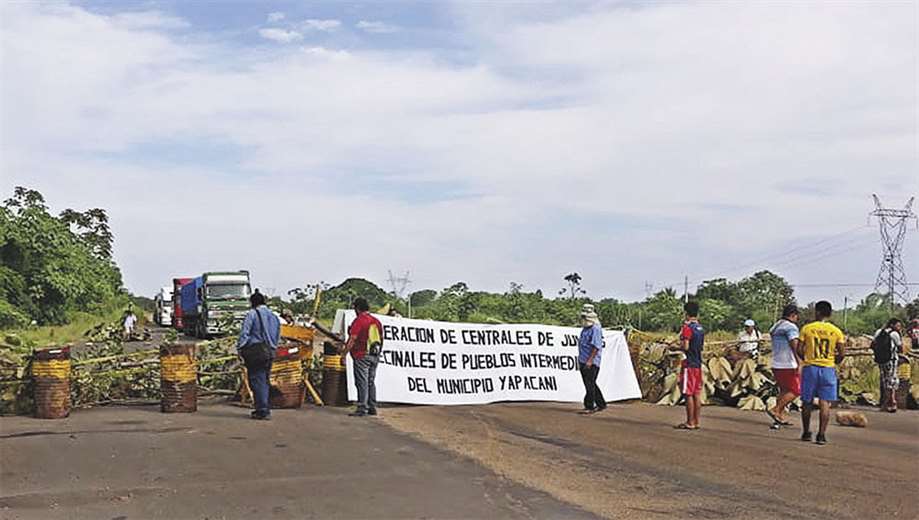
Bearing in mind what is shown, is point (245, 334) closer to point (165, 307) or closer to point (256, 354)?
point (256, 354)

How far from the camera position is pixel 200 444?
12117 millimetres

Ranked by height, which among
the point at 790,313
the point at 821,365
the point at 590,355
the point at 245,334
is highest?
the point at 790,313

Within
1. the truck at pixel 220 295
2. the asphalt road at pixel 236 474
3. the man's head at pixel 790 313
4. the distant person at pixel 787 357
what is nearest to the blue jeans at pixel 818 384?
the distant person at pixel 787 357

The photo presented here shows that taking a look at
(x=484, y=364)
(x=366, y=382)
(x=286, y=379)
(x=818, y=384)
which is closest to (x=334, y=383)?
(x=286, y=379)

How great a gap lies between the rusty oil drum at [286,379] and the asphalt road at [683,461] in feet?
5.15

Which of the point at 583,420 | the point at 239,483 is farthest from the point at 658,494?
the point at 583,420

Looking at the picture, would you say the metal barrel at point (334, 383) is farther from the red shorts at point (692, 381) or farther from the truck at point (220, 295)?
the truck at point (220, 295)

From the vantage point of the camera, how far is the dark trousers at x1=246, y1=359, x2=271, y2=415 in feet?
47.5

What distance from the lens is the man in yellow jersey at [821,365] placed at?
14219mm

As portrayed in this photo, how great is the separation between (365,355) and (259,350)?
1631mm

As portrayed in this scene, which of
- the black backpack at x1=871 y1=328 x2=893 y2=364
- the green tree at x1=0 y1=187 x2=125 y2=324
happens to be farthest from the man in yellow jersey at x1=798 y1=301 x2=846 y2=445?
the green tree at x1=0 y1=187 x2=125 y2=324

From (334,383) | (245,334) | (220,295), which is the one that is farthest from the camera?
(220,295)

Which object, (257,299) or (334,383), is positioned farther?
(334,383)

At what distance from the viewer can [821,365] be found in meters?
14.3
